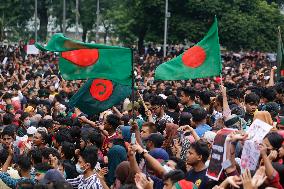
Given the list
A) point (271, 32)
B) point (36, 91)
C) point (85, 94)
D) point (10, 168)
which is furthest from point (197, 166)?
point (271, 32)

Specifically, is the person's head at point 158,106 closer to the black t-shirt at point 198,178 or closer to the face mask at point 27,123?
the face mask at point 27,123

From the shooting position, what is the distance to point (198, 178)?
23.8 ft

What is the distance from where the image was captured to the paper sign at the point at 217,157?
672cm

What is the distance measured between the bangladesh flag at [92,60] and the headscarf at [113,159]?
1.28 metres

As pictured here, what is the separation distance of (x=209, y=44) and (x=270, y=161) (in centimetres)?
531

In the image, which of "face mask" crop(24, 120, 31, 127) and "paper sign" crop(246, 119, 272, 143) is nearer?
"paper sign" crop(246, 119, 272, 143)

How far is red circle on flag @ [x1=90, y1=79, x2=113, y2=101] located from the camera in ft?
36.9

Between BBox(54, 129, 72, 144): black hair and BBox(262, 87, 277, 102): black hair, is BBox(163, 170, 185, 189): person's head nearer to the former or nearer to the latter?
BBox(54, 129, 72, 144): black hair

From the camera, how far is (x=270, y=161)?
21.5 feet

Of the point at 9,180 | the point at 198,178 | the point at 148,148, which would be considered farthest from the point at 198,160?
the point at 9,180

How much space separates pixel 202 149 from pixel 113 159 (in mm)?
1557

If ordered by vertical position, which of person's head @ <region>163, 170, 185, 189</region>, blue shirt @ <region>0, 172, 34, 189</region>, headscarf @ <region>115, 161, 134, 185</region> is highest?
person's head @ <region>163, 170, 185, 189</region>

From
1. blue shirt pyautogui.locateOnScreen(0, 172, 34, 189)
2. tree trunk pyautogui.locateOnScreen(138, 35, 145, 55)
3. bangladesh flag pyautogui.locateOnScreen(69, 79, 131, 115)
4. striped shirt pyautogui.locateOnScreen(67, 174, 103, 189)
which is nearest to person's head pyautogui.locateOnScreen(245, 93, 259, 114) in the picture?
bangladesh flag pyautogui.locateOnScreen(69, 79, 131, 115)

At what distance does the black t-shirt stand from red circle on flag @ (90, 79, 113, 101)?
13.2 feet
